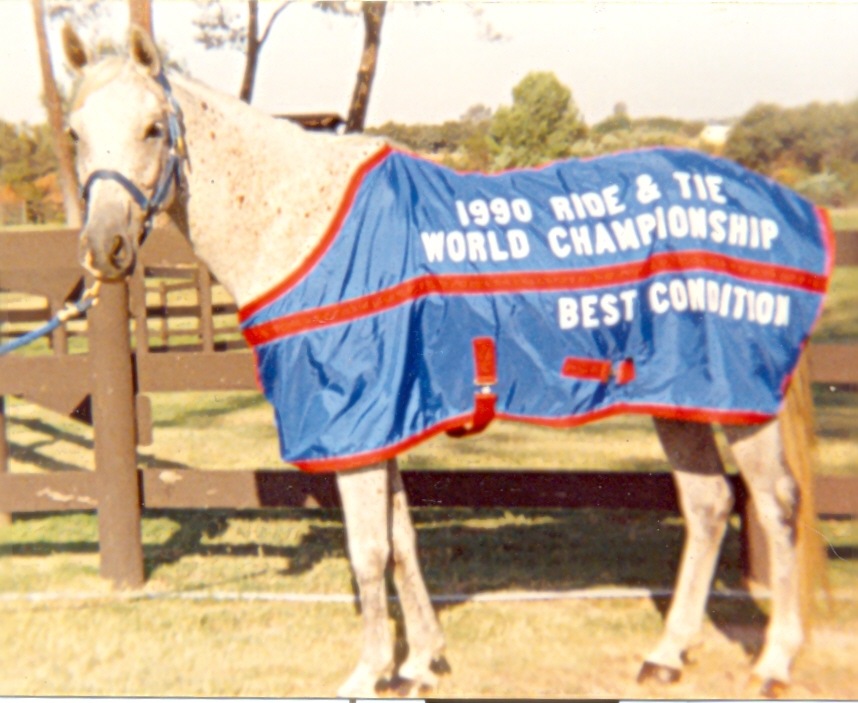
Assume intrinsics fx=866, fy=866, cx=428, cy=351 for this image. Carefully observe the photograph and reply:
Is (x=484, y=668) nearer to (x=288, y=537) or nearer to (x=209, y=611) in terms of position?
(x=209, y=611)

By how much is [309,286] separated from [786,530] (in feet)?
6.19

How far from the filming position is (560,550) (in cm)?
449

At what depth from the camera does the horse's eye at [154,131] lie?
273 cm

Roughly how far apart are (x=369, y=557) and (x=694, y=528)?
1.26 metres

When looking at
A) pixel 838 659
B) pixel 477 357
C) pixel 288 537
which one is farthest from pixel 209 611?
pixel 838 659

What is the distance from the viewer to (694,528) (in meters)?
3.29

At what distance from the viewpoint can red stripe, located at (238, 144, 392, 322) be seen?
112 inches

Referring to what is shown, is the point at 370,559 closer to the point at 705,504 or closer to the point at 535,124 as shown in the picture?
the point at 705,504

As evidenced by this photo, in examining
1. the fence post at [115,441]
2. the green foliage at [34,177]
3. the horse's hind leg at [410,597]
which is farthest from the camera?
the green foliage at [34,177]

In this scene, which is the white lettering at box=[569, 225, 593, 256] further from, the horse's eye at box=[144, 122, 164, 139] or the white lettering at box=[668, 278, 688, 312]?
the horse's eye at box=[144, 122, 164, 139]

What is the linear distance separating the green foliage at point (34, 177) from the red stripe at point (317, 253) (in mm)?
3860

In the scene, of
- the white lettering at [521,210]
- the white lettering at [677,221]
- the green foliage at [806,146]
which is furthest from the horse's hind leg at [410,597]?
the green foliage at [806,146]

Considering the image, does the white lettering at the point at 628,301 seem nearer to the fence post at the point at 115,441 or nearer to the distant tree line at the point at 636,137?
the distant tree line at the point at 636,137

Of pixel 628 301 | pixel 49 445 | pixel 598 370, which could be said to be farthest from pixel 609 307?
pixel 49 445
